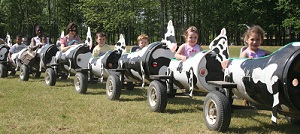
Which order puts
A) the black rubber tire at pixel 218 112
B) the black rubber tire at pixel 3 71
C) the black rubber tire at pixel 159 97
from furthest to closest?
the black rubber tire at pixel 3 71
the black rubber tire at pixel 159 97
the black rubber tire at pixel 218 112

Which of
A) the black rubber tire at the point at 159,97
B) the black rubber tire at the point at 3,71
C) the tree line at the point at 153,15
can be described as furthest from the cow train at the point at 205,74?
the tree line at the point at 153,15

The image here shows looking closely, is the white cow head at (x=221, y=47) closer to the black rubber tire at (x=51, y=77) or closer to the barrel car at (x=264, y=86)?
the barrel car at (x=264, y=86)

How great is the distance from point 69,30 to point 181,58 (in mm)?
5754

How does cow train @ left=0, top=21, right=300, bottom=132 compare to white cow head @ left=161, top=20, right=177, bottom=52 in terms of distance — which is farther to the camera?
white cow head @ left=161, top=20, right=177, bottom=52

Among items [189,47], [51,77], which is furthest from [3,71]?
[189,47]

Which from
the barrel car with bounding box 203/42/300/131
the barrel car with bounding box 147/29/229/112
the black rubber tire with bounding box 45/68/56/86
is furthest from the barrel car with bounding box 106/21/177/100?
the black rubber tire with bounding box 45/68/56/86

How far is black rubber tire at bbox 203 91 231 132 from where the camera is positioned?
494 centimetres

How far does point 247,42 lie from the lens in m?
5.62

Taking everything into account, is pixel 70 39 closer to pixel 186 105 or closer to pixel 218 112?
pixel 186 105

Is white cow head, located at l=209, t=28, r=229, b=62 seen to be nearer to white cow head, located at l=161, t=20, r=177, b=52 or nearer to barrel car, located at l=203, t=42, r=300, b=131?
barrel car, located at l=203, t=42, r=300, b=131

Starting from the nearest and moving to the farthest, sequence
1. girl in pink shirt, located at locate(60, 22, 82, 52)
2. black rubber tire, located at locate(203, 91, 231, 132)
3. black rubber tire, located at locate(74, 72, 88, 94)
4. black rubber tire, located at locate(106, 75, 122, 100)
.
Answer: black rubber tire, located at locate(203, 91, 231, 132), black rubber tire, located at locate(106, 75, 122, 100), black rubber tire, located at locate(74, 72, 88, 94), girl in pink shirt, located at locate(60, 22, 82, 52)

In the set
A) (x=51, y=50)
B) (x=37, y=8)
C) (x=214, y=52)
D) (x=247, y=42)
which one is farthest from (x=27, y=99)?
(x=37, y=8)

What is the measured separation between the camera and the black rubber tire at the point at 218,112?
16.2 feet

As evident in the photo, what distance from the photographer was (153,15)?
168 feet
